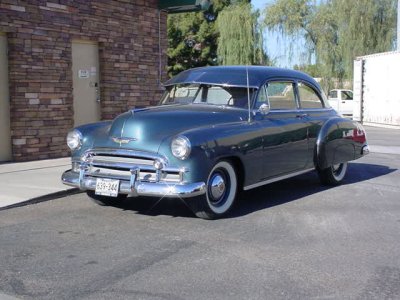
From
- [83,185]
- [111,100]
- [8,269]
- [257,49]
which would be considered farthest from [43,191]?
[257,49]

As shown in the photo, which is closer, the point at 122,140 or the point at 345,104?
the point at 122,140

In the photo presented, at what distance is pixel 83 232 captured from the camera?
5.82 meters

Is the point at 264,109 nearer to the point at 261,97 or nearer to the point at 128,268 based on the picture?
the point at 261,97

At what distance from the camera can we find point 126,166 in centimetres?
602

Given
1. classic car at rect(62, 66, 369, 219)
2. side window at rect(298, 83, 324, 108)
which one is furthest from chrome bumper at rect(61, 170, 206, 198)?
side window at rect(298, 83, 324, 108)

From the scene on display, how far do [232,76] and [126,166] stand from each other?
2.00 meters

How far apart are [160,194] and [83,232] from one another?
2.84ft

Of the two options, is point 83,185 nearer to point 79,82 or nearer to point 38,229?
point 38,229

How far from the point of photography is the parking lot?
13.7ft

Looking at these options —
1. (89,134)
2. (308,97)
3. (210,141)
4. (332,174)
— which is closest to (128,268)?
(210,141)

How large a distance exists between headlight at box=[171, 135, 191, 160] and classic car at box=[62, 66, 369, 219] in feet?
0.03

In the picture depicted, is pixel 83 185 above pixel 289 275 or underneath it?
above

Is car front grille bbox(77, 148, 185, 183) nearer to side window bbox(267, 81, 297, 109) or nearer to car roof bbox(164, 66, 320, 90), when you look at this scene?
car roof bbox(164, 66, 320, 90)

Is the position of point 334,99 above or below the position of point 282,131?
above
